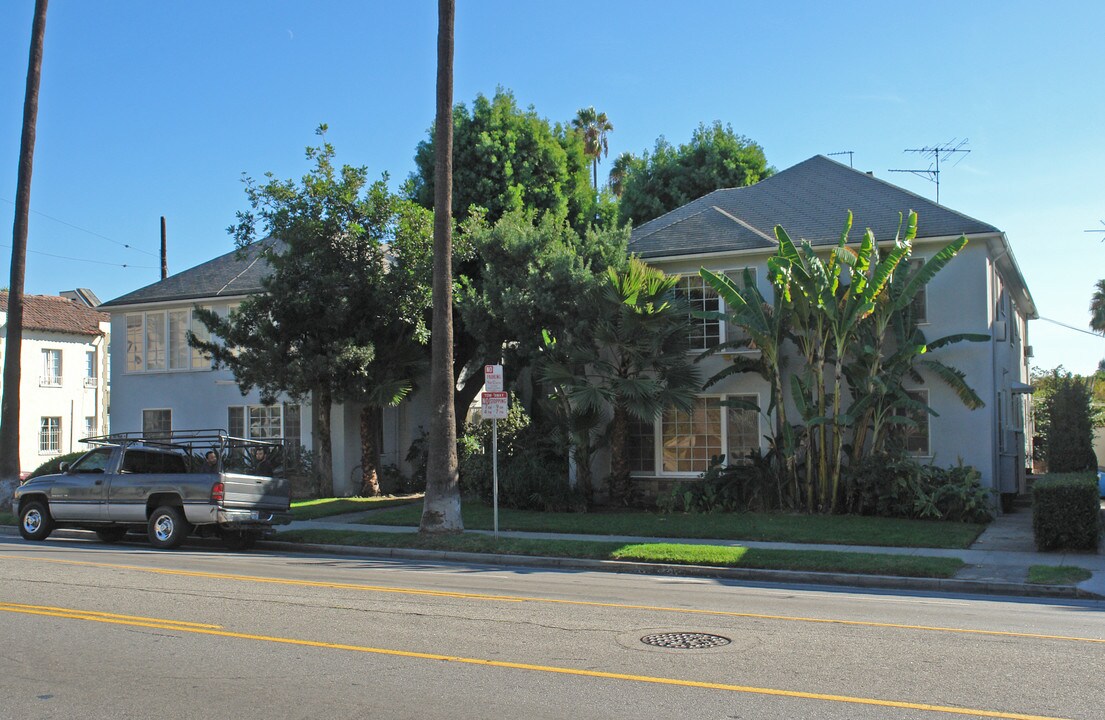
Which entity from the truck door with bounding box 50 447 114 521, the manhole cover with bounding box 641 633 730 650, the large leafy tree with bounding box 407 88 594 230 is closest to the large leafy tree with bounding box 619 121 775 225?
the large leafy tree with bounding box 407 88 594 230

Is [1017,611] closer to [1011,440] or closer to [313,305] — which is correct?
[1011,440]

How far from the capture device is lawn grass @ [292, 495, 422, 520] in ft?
69.2

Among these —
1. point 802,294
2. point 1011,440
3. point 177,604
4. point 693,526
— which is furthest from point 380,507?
point 1011,440

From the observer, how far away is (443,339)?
661 inches

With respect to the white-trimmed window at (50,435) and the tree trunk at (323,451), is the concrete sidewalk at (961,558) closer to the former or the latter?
the tree trunk at (323,451)

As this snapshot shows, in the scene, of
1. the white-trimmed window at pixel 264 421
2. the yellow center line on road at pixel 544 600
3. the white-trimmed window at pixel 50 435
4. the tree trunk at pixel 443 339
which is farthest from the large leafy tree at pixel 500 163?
the white-trimmed window at pixel 50 435

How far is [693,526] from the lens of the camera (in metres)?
17.4

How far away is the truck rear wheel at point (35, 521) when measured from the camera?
1761 centimetres

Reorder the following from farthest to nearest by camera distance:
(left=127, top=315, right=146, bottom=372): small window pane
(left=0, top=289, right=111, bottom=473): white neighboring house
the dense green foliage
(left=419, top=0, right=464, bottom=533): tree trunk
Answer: (left=0, top=289, right=111, bottom=473): white neighboring house, (left=127, top=315, right=146, bottom=372): small window pane, the dense green foliage, (left=419, top=0, right=464, bottom=533): tree trunk

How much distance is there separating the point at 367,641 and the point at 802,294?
12.7 metres

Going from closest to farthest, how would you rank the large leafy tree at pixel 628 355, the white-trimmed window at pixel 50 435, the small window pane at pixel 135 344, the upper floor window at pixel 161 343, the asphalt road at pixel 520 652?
the asphalt road at pixel 520 652 → the large leafy tree at pixel 628 355 → the upper floor window at pixel 161 343 → the small window pane at pixel 135 344 → the white-trimmed window at pixel 50 435

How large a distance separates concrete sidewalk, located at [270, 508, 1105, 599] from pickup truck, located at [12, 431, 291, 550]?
1.17m

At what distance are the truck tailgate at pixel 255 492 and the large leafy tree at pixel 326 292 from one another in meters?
5.00

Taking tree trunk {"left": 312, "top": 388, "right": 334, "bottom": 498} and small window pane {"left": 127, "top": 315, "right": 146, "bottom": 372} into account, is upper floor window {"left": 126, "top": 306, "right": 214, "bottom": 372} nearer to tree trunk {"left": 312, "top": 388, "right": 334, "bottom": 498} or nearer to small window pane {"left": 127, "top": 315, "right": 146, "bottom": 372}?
small window pane {"left": 127, "top": 315, "right": 146, "bottom": 372}
